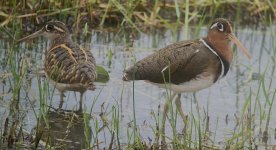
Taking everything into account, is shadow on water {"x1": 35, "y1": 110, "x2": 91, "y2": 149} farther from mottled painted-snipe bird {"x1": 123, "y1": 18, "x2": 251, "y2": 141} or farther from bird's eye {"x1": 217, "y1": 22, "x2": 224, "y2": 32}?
bird's eye {"x1": 217, "y1": 22, "x2": 224, "y2": 32}

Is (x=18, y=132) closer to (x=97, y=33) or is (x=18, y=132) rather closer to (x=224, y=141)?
(x=224, y=141)

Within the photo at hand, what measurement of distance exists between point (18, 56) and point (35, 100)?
148cm

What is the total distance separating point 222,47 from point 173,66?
555mm

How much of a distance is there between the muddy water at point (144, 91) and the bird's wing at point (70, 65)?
228 millimetres

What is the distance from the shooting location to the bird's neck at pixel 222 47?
7.34 metres

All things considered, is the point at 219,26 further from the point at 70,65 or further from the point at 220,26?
the point at 70,65

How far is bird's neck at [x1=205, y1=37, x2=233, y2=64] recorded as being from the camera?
7.34 meters

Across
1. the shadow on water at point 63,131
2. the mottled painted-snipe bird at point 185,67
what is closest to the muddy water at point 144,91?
the shadow on water at point 63,131

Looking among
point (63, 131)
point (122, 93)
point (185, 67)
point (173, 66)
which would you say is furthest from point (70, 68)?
point (185, 67)

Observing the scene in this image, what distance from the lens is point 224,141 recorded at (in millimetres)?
6715

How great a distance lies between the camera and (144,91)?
820 cm

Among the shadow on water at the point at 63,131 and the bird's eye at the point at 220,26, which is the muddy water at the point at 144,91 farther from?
the bird's eye at the point at 220,26

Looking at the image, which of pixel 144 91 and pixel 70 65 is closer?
pixel 70 65

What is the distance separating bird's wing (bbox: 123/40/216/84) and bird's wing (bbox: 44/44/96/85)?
15.0 inches
